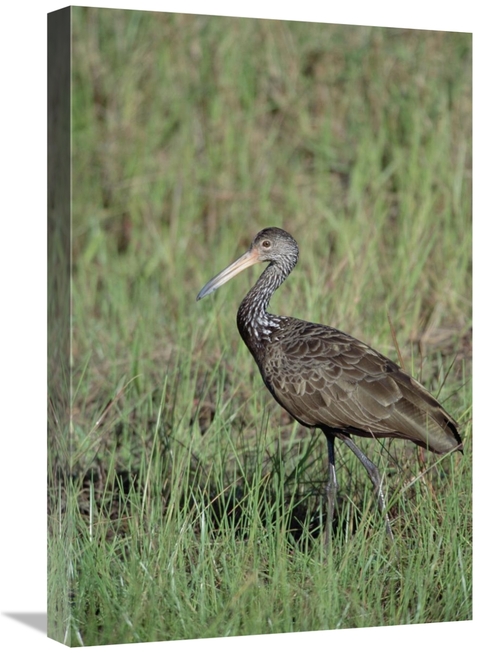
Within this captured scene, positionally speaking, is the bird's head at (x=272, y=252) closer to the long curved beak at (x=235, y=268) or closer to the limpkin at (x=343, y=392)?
the long curved beak at (x=235, y=268)

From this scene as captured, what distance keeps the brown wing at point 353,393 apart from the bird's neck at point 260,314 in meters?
0.16

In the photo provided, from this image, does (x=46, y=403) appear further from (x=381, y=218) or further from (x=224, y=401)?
(x=381, y=218)

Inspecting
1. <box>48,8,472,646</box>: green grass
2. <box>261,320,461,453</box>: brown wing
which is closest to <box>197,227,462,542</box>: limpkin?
<box>261,320,461,453</box>: brown wing

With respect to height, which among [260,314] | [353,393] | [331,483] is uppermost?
[260,314]

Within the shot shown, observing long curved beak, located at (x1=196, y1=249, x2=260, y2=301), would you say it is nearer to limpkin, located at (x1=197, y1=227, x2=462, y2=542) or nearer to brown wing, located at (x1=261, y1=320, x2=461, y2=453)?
limpkin, located at (x1=197, y1=227, x2=462, y2=542)

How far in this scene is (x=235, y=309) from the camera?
8.28 metres

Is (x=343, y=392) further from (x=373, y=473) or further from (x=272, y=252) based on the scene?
(x=272, y=252)

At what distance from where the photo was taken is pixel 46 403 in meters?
6.48

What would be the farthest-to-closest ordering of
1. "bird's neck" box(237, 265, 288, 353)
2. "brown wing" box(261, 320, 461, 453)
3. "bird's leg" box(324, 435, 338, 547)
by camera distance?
"bird's neck" box(237, 265, 288, 353)
"bird's leg" box(324, 435, 338, 547)
"brown wing" box(261, 320, 461, 453)

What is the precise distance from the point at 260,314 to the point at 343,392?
2.10ft

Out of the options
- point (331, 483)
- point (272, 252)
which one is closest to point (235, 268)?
point (272, 252)

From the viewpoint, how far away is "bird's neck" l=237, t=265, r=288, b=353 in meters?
6.96

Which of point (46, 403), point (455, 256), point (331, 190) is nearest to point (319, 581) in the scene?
point (46, 403)

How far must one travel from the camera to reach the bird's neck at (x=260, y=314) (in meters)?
6.96
